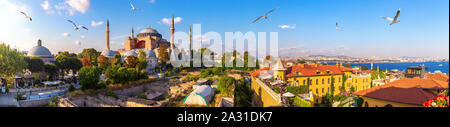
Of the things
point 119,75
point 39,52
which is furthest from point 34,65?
point 119,75

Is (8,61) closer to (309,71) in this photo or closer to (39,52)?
(39,52)

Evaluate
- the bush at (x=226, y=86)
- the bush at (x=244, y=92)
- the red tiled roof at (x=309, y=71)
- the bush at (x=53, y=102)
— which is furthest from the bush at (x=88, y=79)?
the red tiled roof at (x=309, y=71)

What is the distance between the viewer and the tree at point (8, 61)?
18.2 ft

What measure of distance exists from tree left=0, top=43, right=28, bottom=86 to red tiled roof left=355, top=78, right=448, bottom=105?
10.3 meters

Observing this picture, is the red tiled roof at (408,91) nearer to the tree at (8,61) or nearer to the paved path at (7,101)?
the paved path at (7,101)

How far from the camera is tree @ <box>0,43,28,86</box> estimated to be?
555 centimetres

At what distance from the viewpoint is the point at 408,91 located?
300 centimetres

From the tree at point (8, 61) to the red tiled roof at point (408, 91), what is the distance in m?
10.3

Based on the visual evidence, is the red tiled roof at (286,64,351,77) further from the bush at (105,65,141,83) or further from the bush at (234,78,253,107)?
the bush at (105,65,141,83)

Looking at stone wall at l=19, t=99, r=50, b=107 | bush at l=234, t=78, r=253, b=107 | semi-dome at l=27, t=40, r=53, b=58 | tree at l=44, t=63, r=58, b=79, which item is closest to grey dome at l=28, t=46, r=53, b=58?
semi-dome at l=27, t=40, r=53, b=58

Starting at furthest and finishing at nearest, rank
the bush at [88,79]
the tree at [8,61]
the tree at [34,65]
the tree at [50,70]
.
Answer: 1. the tree at [50,70]
2. the tree at [34,65]
3. the bush at [88,79]
4. the tree at [8,61]

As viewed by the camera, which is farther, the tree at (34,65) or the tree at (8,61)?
the tree at (34,65)
